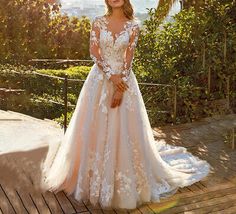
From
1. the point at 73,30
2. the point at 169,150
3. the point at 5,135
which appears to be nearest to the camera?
the point at 169,150

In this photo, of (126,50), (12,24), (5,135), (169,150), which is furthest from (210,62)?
(12,24)

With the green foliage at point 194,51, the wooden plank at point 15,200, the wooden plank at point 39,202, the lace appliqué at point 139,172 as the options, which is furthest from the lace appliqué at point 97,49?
the green foliage at point 194,51

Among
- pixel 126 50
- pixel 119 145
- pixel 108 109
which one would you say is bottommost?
pixel 119 145

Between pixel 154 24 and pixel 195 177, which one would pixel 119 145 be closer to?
pixel 195 177

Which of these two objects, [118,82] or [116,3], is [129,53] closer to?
[118,82]

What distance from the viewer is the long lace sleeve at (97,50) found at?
14.4 ft

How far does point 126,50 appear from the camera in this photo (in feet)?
14.6

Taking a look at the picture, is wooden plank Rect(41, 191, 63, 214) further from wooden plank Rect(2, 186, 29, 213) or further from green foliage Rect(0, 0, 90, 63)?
green foliage Rect(0, 0, 90, 63)

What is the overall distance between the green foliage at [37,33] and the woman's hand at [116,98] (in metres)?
13.4

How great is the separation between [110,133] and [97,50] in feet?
2.69

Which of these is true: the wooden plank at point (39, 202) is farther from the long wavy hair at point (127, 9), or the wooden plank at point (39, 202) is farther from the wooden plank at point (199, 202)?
the long wavy hair at point (127, 9)

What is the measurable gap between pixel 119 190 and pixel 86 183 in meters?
0.33

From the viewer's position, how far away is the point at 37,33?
19.0 metres

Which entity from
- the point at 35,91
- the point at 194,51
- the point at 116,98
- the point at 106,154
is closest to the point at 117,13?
the point at 116,98
